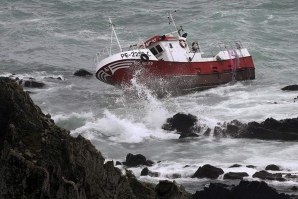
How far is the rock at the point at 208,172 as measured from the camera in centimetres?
2170

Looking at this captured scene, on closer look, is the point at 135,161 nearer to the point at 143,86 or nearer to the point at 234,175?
the point at 234,175

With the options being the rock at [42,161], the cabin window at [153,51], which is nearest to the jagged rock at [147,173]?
the rock at [42,161]

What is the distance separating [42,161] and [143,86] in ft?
99.8

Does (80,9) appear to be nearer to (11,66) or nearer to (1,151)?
(11,66)

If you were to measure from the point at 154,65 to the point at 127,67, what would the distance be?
5.90ft

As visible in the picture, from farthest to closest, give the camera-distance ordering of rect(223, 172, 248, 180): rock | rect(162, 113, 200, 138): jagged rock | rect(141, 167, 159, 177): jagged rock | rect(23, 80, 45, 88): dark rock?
rect(23, 80, 45, 88): dark rock
rect(162, 113, 200, 138): jagged rock
rect(141, 167, 159, 177): jagged rock
rect(223, 172, 248, 180): rock

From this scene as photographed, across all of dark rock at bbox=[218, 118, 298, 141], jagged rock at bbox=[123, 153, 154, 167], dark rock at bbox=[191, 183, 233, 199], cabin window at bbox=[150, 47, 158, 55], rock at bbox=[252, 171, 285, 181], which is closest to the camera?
dark rock at bbox=[191, 183, 233, 199]

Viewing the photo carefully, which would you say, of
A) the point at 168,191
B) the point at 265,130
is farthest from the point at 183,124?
the point at 168,191

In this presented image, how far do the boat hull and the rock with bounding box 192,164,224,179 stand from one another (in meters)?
16.8

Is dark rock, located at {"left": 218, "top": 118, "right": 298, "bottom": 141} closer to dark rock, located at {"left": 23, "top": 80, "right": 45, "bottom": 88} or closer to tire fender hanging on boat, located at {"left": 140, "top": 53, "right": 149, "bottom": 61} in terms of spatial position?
tire fender hanging on boat, located at {"left": 140, "top": 53, "right": 149, "bottom": 61}

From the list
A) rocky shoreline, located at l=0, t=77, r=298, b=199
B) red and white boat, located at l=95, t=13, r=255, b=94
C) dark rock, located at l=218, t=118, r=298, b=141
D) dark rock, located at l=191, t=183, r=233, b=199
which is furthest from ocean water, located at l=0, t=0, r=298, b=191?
rocky shoreline, located at l=0, t=77, r=298, b=199

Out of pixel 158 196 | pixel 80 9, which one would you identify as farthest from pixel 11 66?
pixel 158 196

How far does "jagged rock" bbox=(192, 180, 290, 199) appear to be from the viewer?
16.1 metres

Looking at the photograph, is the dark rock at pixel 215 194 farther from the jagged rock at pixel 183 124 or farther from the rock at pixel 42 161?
the jagged rock at pixel 183 124
